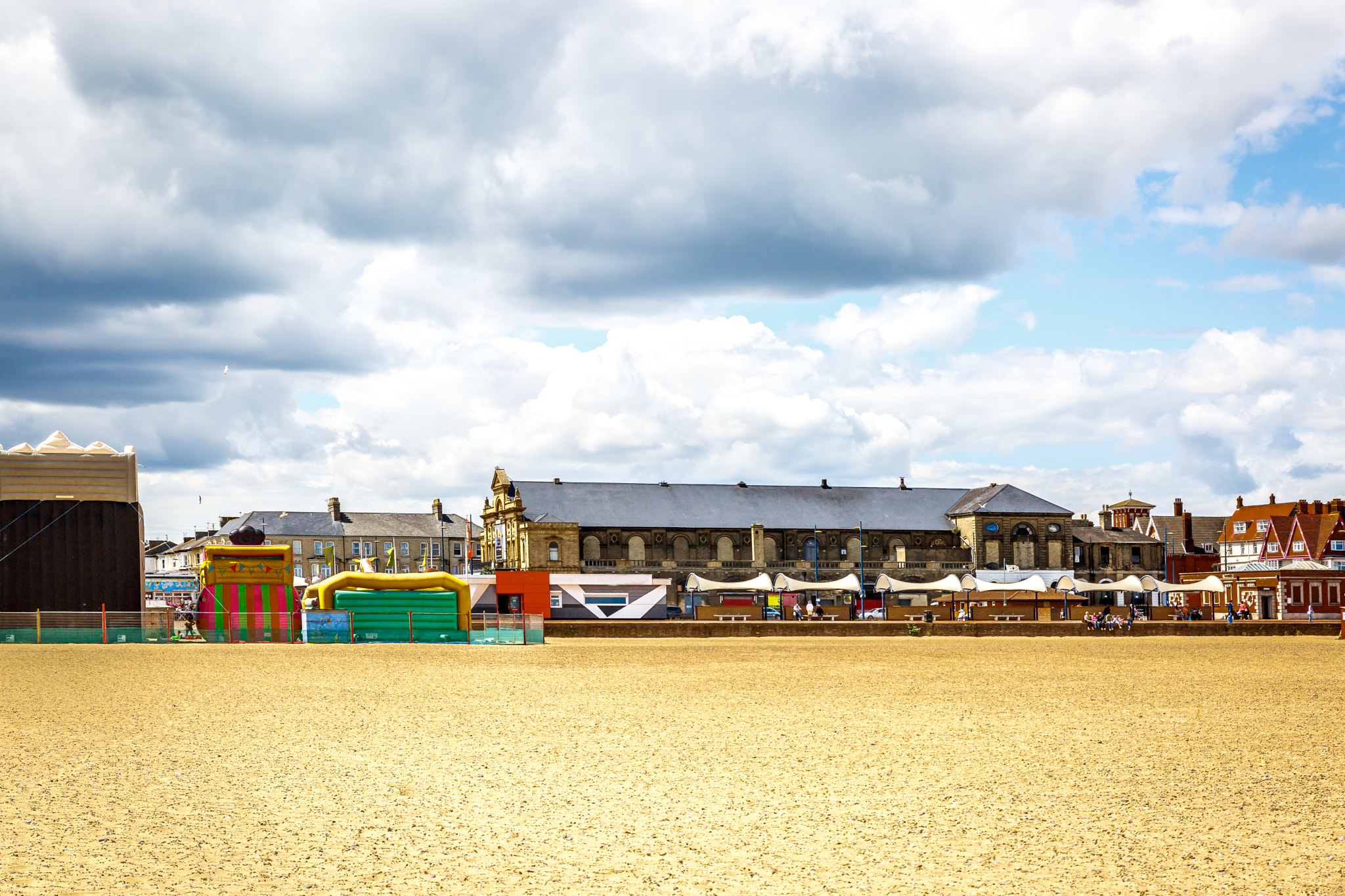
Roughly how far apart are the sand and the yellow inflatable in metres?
17.8

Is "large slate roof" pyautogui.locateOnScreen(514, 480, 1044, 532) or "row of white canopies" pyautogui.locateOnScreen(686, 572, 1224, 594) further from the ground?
"large slate roof" pyautogui.locateOnScreen(514, 480, 1044, 532)

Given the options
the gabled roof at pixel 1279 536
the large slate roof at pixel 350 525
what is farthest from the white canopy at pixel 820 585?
the large slate roof at pixel 350 525

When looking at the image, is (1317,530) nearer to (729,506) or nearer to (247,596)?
(729,506)

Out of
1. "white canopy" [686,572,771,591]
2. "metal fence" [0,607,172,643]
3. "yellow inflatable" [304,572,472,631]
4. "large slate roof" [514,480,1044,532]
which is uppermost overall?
"large slate roof" [514,480,1044,532]

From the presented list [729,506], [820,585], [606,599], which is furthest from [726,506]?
[606,599]

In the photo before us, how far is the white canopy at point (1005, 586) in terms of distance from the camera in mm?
67812

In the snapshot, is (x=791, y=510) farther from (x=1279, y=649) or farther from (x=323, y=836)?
(x=323, y=836)

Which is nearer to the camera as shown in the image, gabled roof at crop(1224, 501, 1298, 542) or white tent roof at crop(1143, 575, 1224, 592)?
white tent roof at crop(1143, 575, 1224, 592)

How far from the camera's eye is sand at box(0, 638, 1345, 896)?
8.45m

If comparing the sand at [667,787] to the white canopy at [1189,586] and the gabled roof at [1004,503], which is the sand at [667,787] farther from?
the gabled roof at [1004,503]

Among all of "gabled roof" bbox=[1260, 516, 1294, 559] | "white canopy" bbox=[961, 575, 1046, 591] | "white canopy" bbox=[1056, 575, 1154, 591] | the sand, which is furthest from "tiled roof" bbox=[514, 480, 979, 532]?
the sand

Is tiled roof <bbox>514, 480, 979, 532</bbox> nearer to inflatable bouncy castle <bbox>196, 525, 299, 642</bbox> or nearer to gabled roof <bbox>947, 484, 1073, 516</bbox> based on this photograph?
gabled roof <bbox>947, 484, 1073, 516</bbox>

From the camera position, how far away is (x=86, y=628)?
3709 centimetres

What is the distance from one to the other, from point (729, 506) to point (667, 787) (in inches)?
3591
